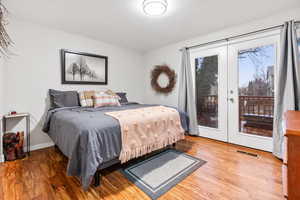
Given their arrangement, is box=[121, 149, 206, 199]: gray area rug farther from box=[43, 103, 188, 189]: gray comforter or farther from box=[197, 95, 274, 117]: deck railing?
box=[197, 95, 274, 117]: deck railing

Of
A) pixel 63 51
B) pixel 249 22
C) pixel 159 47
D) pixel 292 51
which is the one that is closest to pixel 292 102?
pixel 292 51

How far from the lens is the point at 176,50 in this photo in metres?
3.66

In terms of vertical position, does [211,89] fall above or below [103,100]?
above

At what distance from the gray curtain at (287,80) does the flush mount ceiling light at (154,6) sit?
5.96 feet

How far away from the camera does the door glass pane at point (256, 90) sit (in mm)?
2438

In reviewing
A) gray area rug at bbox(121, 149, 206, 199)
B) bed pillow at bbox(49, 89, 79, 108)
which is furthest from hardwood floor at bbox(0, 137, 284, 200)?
bed pillow at bbox(49, 89, 79, 108)

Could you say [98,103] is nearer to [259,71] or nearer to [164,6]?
[164,6]

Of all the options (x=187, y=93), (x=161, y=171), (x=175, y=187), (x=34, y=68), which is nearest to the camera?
(x=175, y=187)

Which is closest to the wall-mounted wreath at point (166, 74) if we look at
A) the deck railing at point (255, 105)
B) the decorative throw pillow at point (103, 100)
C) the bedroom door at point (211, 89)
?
the bedroom door at point (211, 89)

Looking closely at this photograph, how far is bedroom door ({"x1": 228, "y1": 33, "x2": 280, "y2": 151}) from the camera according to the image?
2.42 m

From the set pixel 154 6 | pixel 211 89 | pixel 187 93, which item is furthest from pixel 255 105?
pixel 154 6

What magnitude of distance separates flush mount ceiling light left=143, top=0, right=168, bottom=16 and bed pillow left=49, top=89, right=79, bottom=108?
2.05 m

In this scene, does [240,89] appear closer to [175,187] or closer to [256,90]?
[256,90]

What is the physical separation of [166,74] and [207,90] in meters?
1.20
